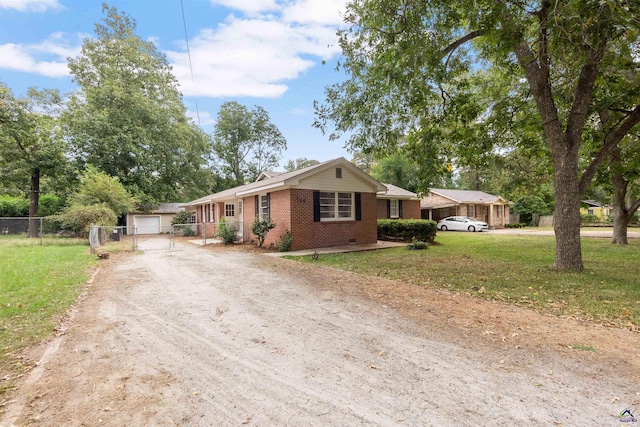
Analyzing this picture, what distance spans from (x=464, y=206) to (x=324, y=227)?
68.1 feet

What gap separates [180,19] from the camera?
31.5 ft

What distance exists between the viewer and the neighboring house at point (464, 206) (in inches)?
1123

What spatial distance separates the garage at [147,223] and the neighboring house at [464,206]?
2382 cm

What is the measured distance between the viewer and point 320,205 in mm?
12875

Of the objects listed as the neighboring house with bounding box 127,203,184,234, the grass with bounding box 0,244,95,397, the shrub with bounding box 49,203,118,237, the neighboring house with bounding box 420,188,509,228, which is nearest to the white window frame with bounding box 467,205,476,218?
the neighboring house with bounding box 420,188,509,228

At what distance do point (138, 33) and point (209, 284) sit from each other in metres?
33.5

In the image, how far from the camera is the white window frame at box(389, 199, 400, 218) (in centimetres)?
2070

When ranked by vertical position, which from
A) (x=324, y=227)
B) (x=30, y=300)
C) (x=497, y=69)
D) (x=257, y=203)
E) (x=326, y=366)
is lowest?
(x=326, y=366)

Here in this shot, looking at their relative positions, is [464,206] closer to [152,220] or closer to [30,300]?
[152,220]

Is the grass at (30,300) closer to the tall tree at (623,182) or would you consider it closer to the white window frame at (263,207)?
the white window frame at (263,207)

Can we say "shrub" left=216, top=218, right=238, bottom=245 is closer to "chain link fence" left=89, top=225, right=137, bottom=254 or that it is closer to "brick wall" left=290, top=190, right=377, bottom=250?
"chain link fence" left=89, top=225, right=137, bottom=254

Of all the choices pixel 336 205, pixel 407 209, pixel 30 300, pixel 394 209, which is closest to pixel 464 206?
pixel 407 209

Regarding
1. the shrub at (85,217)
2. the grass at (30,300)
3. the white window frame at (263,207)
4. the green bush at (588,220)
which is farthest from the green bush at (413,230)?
the green bush at (588,220)

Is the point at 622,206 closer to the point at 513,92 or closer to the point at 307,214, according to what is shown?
the point at 513,92
